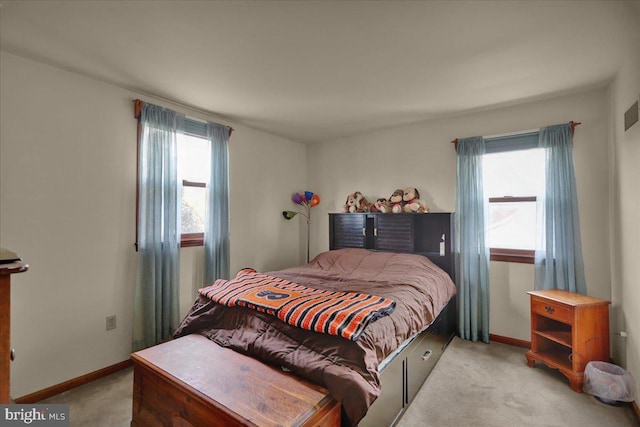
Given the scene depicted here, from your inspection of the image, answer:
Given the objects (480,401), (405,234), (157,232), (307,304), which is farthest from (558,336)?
(157,232)

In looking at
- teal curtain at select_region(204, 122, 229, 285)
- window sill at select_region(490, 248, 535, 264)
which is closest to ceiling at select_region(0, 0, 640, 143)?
teal curtain at select_region(204, 122, 229, 285)

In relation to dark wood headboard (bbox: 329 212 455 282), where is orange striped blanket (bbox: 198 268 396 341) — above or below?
below

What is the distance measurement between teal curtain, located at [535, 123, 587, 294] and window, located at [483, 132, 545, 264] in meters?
0.12

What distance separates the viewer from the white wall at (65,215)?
2104mm

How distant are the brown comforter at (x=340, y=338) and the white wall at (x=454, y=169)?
678 millimetres

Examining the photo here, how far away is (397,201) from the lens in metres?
3.61

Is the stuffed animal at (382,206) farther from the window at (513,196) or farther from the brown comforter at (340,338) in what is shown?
the window at (513,196)

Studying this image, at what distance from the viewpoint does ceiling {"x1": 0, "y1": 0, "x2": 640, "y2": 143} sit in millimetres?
1650

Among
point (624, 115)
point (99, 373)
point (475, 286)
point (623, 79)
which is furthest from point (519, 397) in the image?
point (99, 373)

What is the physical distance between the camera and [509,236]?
314cm

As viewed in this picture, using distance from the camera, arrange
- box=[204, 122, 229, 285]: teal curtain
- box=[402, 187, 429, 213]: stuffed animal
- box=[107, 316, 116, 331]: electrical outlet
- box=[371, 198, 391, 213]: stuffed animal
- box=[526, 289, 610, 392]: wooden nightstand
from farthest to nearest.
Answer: box=[371, 198, 391, 213]: stuffed animal, box=[402, 187, 429, 213]: stuffed animal, box=[204, 122, 229, 285]: teal curtain, box=[107, 316, 116, 331]: electrical outlet, box=[526, 289, 610, 392]: wooden nightstand

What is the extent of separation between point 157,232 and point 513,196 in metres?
3.59

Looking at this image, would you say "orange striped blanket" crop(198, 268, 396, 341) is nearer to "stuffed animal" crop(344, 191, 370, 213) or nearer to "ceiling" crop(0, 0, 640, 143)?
"ceiling" crop(0, 0, 640, 143)

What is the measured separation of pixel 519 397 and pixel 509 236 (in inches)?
62.1
